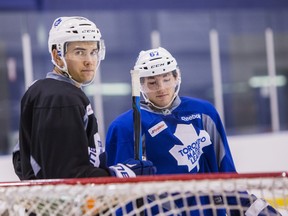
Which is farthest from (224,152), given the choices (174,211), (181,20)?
(181,20)

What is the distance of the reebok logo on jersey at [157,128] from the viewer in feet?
8.14

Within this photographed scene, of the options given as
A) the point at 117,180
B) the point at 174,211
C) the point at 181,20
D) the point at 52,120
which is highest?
the point at 181,20

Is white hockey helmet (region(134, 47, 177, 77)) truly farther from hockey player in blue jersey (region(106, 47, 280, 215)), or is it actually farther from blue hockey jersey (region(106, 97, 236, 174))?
blue hockey jersey (region(106, 97, 236, 174))

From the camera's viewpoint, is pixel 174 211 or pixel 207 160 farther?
pixel 207 160

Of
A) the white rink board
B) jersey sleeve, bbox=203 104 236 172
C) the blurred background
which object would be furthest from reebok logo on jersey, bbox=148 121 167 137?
the blurred background

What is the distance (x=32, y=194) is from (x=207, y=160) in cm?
102

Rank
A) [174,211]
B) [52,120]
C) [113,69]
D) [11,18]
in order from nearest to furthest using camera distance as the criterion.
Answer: [52,120] < [174,211] < [11,18] < [113,69]

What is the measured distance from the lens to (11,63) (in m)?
5.24

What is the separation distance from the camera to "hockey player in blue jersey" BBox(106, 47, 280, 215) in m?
2.46

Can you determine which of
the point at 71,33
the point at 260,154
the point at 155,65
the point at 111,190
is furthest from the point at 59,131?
the point at 260,154

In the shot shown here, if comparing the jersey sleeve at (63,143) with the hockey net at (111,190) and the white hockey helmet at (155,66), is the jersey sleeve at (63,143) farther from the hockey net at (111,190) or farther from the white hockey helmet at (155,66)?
the white hockey helmet at (155,66)

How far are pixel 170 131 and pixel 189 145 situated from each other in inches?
3.2

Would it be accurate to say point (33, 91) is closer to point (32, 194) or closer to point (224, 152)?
point (32, 194)

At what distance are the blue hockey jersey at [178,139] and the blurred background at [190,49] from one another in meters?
2.68
